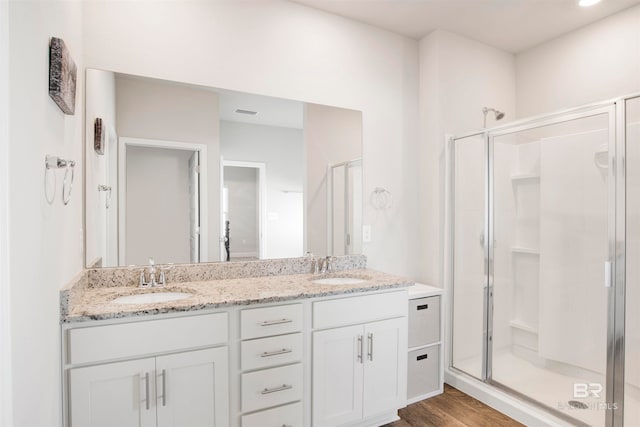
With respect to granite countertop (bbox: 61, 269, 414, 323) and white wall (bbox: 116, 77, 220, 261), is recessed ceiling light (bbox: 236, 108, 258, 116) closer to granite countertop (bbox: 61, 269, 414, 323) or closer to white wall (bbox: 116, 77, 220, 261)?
white wall (bbox: 116, 77, 220, 261)

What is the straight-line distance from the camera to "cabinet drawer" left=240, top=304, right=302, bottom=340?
68.9 inches

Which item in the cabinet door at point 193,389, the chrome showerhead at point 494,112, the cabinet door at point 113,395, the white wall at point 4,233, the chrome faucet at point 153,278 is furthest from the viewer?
the chrome showerhead at point 494,112

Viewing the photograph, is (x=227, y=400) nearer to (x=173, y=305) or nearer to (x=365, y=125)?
(x=173, y=305)

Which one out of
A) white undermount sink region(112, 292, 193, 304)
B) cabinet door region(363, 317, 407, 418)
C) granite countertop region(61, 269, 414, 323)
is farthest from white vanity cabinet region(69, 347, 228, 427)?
cabinet door region(363, 317, 407, 418)

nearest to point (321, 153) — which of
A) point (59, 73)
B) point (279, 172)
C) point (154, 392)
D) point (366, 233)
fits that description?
point (279, 172)

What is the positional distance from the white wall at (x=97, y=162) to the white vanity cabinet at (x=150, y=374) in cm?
62

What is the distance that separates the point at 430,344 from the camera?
257 centimetres

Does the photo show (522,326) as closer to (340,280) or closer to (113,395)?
(340,280)

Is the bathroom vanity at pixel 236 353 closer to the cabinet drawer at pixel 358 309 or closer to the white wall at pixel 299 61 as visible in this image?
the cabinet drawer at pixel 358 309

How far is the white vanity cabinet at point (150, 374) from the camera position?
1.46 metres

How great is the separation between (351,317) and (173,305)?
0.95m

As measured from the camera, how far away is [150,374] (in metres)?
1.56

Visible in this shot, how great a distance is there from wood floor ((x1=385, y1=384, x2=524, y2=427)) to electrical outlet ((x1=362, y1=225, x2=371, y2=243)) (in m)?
1.16

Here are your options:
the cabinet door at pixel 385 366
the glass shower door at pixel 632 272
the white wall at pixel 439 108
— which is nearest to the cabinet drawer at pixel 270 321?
the cabinet door at pixel 385 366
